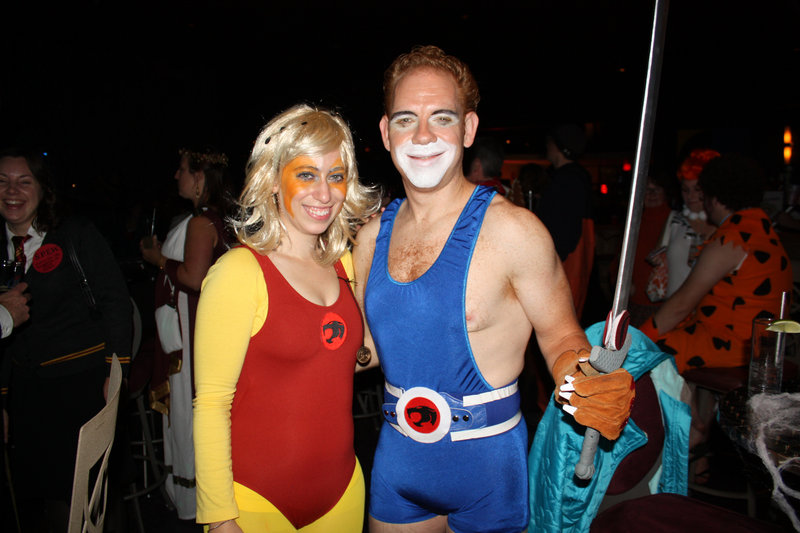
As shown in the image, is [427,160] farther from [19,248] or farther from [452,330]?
[19,248]

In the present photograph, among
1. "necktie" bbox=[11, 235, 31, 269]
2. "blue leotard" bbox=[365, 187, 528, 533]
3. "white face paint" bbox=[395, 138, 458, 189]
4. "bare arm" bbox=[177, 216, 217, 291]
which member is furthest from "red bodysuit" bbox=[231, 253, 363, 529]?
"necktie" bbox=[11, 235, 31, 269]

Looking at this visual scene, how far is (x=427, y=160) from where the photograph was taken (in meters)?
1.72

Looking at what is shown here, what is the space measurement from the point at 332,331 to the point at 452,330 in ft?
1.25

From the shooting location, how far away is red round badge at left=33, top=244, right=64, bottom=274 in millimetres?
2482

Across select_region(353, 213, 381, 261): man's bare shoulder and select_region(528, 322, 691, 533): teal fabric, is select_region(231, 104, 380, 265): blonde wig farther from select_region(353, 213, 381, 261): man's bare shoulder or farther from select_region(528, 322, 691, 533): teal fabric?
select_region(528, 322, 691, 533): teal fabric

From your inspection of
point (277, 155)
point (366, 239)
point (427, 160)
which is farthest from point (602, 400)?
point (277, 155)

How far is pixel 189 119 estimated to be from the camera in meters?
8.05

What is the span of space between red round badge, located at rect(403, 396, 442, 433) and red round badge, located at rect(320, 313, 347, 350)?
32 cm

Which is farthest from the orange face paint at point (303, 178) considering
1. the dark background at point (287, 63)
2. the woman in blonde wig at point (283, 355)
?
the dark background at point (287, 63)

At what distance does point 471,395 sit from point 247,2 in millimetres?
7033

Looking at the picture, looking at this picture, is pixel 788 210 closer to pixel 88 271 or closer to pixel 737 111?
pixel 737 111

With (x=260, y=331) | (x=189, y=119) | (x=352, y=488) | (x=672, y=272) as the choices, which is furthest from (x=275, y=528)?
(x=189, y=119)

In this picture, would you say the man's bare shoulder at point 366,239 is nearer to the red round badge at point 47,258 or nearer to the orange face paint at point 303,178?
the orange face paint at point 303,178

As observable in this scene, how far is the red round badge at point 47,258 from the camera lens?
2482mm
